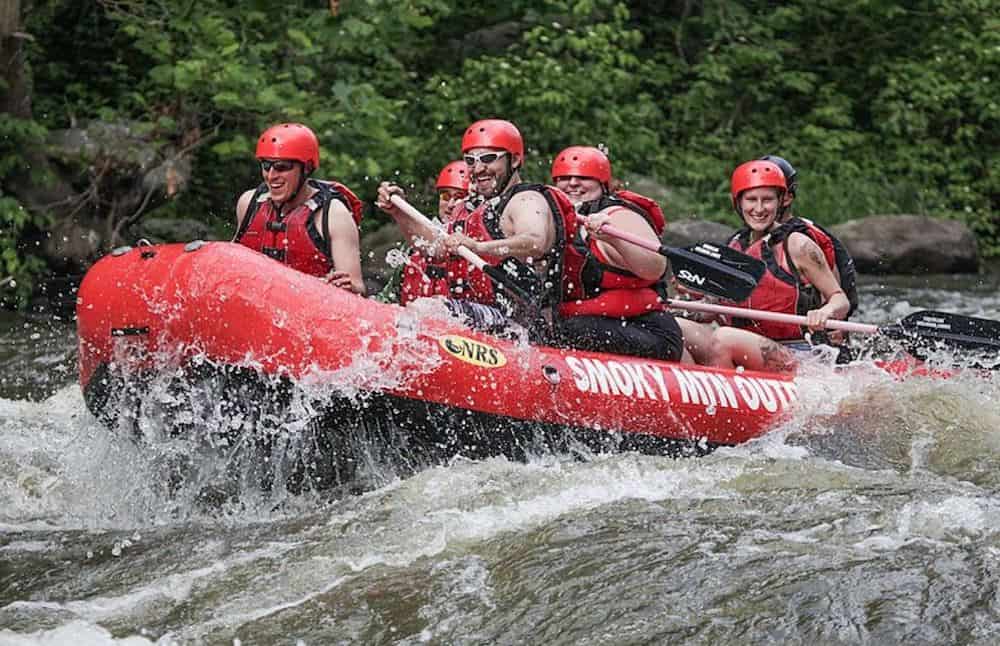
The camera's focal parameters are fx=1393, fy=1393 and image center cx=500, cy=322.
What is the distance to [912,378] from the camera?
6863 mm

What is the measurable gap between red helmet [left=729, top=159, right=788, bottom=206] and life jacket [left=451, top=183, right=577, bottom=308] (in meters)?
1.22

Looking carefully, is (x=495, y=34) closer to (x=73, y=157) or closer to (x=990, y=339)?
(x=73, y=157)

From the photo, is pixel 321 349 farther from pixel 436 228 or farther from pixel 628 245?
pixel 628 245

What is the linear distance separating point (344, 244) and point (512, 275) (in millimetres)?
790

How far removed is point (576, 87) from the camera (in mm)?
14281

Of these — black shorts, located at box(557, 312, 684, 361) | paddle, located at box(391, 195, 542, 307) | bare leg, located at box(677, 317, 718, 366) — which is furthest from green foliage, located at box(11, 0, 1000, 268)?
paddle, located at box(391, 195, 542, 307)

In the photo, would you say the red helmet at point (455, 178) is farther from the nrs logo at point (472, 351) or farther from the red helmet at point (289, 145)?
the nrs logo at point (472, 351)

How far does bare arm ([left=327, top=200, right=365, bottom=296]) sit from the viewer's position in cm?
629

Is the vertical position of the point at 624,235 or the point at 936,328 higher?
the point at 624,235

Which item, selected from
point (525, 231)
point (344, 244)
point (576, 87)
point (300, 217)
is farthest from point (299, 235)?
point (576, 87)

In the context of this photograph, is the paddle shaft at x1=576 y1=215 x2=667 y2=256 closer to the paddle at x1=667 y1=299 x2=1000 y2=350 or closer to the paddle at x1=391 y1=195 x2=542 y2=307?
the paddle at x1=391 y1=195 x2=542 y2=307

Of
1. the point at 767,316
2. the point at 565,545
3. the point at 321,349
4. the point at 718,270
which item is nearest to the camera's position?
the point at 565,545

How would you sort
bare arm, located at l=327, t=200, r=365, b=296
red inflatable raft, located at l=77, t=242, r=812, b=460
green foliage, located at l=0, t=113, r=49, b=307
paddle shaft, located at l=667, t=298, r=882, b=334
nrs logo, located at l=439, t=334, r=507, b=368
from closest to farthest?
red inflatable raft, located at l=77, t=242, r=812, b=460
nrs logo, located at l=439, t=334, r=507, b=368
bare arm, located at l=327, t=200, r=365, b=296
paddle shaft, located at l=667, t=298, r=882, b=334
green foliage, located at l=0, t=113, r=49, b=307

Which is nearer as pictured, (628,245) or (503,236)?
(503,236)
